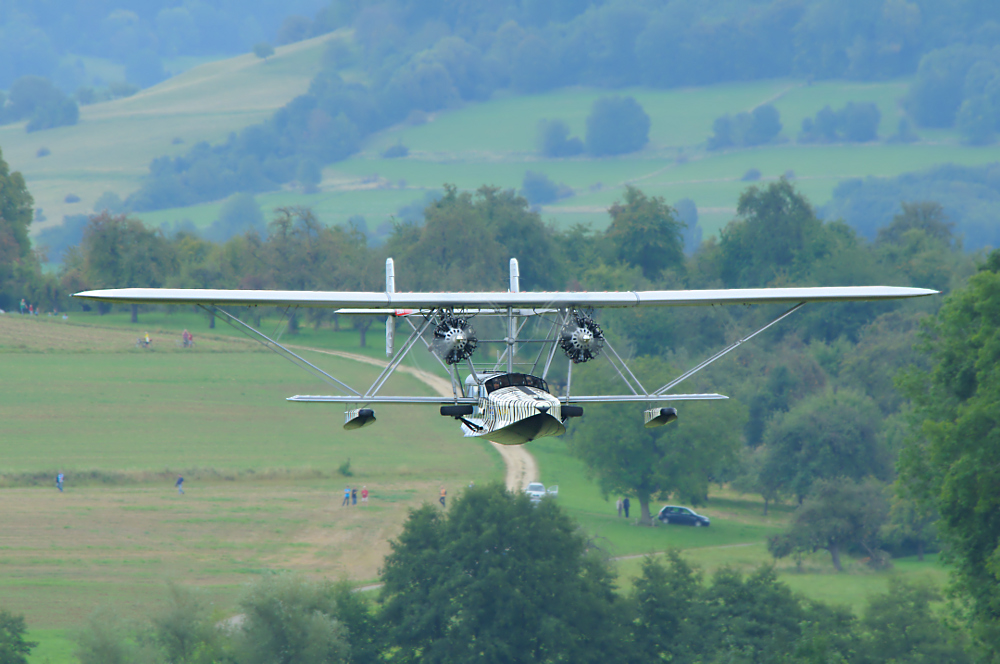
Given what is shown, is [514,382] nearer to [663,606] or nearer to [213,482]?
[663,606]

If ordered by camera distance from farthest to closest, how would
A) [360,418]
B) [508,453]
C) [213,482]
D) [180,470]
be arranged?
[508,453] → [180,470] → [213,482] → [360,418]

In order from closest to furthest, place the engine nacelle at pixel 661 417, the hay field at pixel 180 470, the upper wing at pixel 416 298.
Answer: the upper wing at pixel 416 298, the engine nacelle at pixel 661 417, the hay field at pixel 180 470

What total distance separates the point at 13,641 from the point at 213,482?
1471 inches

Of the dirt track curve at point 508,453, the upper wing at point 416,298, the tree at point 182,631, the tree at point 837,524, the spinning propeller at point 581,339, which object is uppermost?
the upper wing at point 416,298

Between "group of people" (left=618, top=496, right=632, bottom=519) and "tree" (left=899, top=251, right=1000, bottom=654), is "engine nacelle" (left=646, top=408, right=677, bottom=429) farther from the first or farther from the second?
"group of people" (left=618, top=496, right=632, bottom=519)

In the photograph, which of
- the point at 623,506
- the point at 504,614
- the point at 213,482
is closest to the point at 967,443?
the point at 504,614

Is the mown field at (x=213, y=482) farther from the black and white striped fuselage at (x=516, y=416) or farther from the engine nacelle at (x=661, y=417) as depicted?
the engine nacelle at (x=661, y=417)

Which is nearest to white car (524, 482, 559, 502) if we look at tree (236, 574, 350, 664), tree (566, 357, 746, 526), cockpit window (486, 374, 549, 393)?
tree (566, 357, 746, 526)

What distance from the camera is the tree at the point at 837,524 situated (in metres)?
143

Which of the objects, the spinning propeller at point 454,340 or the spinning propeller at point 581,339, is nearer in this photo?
the spinning propeller at point 581,339

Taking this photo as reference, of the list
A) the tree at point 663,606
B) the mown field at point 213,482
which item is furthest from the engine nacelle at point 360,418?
the tree at point 663,606

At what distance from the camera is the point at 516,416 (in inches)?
1718

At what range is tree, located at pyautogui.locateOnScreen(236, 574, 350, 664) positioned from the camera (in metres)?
111

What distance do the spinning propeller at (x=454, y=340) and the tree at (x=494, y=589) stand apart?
74.5m
